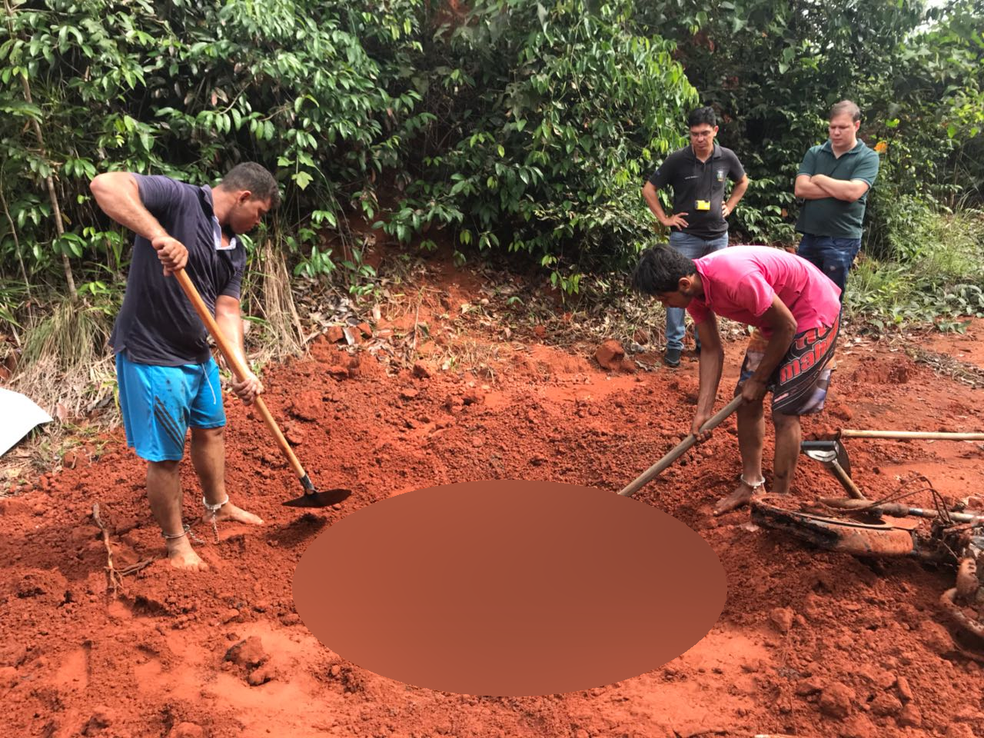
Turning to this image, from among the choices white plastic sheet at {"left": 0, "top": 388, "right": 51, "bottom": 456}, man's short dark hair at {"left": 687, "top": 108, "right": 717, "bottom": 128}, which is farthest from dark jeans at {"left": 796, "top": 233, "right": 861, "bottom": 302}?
white plastic sheet at {"left": 0, "top": 388, "right": 51, "bottom": 456}

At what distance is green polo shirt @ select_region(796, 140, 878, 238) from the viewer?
14.1ft

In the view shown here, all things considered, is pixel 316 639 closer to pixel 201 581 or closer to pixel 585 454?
pixel 201 581

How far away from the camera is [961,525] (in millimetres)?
2291

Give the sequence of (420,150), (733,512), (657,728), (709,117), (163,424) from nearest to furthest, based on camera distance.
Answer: (657,728) → (163,424) → (733,512) → (709,117) → (420,150)

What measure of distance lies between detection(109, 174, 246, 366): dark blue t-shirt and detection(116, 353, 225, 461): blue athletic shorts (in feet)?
0.15

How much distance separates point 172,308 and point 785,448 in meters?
2.61

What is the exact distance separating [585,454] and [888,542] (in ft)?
5.70

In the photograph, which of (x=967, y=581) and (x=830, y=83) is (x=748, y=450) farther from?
(x=830, y=83)

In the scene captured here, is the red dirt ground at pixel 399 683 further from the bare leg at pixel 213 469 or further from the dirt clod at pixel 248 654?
the bare leg at pixel 213 469

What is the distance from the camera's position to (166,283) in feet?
8.23

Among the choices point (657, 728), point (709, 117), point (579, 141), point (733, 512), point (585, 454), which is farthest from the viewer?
point (579, 141)

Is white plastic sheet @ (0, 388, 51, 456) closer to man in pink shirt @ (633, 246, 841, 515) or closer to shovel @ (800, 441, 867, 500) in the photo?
man in pink shirt @ (633, 246, 841, 515)

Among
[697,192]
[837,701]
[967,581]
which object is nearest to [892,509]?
[967,581]

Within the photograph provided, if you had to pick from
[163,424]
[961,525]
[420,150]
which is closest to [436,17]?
[420,150]
